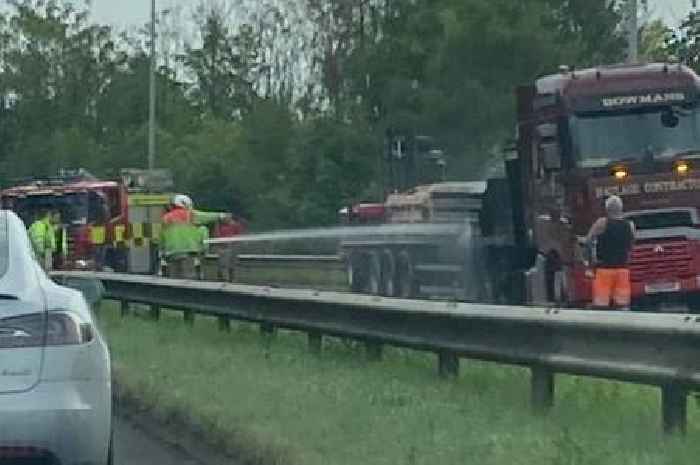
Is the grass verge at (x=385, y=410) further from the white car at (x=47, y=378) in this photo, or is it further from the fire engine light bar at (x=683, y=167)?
the fire engine light bar at (x=683, y=167)

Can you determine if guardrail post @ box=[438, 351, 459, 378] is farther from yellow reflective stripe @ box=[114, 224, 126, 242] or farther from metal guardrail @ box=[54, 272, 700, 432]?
yellow reflective stripe @ box=[114, 224, 126, 242]

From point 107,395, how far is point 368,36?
5479 centimetres

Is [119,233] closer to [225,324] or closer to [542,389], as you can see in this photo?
[225,324]

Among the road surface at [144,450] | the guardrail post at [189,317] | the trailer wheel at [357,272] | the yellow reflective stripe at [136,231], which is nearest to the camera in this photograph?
the road surface at [144,450]

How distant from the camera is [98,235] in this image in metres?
42.0

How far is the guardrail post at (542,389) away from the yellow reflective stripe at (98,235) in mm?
30239

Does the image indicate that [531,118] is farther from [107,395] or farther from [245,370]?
[107,395]

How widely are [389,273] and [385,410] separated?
839 inches

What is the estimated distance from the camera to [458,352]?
13234 mm

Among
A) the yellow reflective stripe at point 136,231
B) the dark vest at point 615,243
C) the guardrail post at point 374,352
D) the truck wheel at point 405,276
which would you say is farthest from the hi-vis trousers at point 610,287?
the yellow reflective stripe at point 136,231

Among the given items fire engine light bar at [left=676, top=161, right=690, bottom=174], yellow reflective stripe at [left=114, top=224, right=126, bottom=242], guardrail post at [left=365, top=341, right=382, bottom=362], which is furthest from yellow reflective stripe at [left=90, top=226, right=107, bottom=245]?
guardrail post at [left=365, top=341, right=382, bottom=362]

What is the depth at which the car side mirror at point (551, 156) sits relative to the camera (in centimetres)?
2355

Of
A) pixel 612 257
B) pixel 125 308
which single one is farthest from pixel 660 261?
pixel 125 308

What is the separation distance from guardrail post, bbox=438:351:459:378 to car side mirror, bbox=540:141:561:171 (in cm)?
982
